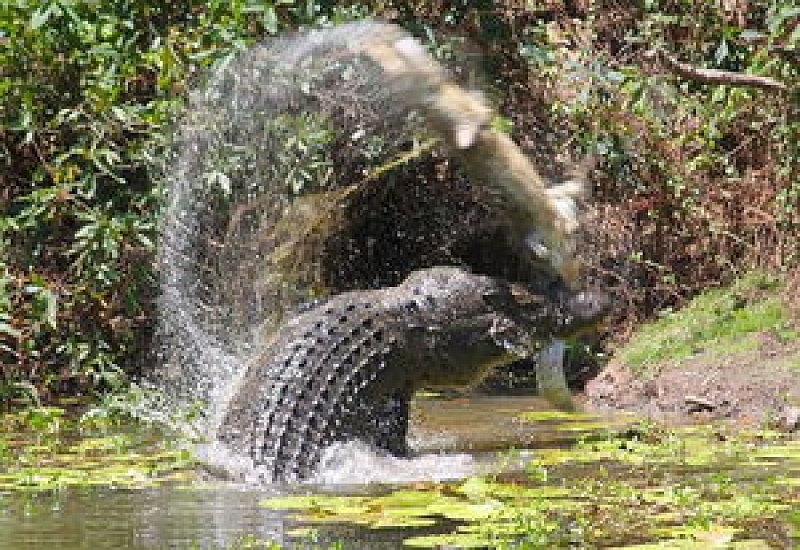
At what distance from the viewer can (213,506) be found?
5469 mm

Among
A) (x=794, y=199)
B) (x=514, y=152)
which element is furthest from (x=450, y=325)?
(x=794, y=199)

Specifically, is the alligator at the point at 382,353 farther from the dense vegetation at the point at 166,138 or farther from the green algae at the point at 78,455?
the dense vegetation at the point at 166,138

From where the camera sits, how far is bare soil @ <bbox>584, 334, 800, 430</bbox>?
7696 mm

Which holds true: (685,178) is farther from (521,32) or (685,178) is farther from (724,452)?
(724,452)

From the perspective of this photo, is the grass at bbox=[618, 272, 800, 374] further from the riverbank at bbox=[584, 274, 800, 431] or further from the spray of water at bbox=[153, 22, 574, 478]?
the spray of water at bbox=[153, 22, 574, 478]

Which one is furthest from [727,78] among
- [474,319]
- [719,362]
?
[474,319]

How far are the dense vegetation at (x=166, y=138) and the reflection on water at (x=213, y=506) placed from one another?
332 cm

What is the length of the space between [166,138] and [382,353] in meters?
4.23

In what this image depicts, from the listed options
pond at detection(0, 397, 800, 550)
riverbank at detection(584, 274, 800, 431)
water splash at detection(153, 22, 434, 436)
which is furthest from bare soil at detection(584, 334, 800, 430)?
water splash at detection(153, 22, 434, 436)

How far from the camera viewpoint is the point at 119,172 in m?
10.9

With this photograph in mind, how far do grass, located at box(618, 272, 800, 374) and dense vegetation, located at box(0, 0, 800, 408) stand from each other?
34 cm

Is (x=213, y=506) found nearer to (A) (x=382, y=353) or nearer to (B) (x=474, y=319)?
(A) (x=382, y=353)

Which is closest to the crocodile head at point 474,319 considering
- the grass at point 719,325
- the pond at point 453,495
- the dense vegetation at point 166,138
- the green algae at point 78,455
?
the pond at point 453,495

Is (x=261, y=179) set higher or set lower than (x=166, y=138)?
lower
